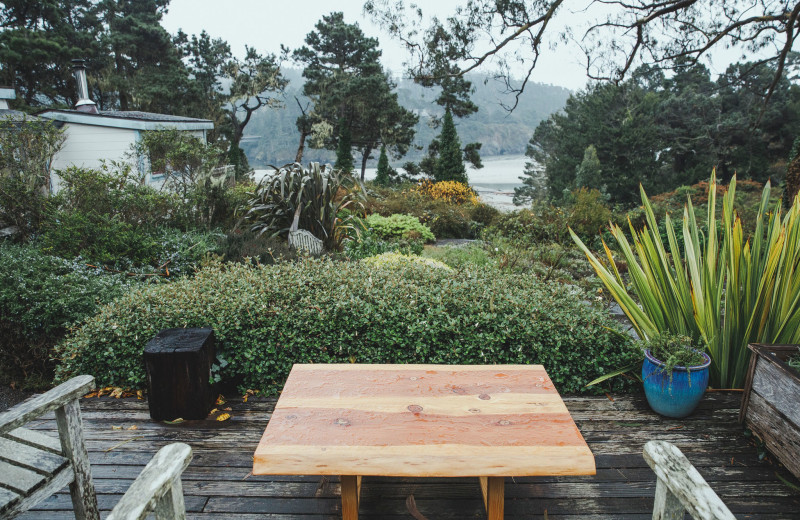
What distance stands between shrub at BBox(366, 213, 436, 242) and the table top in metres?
5.30

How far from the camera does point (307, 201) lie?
17.5 feet

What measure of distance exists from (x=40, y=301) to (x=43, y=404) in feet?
9.10

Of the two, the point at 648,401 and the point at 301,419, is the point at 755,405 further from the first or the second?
the point at 301,419

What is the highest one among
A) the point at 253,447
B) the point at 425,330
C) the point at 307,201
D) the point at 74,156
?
the point at 74,156

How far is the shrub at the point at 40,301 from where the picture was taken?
3.72 metres

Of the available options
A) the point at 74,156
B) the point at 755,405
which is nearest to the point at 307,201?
the point at 755,405

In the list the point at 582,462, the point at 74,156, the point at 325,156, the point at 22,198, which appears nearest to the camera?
the point at 582,462

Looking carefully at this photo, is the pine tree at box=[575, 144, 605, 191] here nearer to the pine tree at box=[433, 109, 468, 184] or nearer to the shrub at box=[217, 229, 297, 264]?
the pine tree at box=[433, 109, 468, 184]

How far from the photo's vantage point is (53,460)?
168 centimetres

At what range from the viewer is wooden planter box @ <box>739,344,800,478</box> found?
2172 millimetres

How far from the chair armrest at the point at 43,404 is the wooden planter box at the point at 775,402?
9.96 feet

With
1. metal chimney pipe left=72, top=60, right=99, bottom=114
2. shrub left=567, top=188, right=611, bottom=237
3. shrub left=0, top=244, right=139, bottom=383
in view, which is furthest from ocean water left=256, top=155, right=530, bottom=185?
shrub left=0, top=244, right=139, bottom=383

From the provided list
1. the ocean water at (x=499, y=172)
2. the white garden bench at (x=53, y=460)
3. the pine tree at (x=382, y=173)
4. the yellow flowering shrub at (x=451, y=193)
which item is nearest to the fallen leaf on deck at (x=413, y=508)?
the white garden bench at (x=53, y=460)

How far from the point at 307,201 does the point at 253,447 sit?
3310mm
